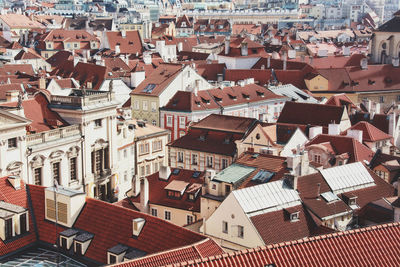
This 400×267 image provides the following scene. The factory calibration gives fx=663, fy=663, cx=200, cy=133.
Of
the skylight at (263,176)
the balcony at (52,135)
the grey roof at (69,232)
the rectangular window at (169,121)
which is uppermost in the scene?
the balcony at (52,135)

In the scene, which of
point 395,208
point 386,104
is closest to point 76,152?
point 395,208

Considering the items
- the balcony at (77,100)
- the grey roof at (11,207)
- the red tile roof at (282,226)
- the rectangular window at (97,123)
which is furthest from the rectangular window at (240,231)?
the rectangular window at (97,123)

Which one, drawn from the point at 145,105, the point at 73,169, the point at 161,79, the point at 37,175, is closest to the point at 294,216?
the point at 37,175

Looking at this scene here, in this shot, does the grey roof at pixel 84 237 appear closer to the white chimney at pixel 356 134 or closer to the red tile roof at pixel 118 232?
the red tile roof at pixel 118 232

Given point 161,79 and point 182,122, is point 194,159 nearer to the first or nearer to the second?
point 182,122

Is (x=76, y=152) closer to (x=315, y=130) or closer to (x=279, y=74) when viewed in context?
(x=315, y=130)

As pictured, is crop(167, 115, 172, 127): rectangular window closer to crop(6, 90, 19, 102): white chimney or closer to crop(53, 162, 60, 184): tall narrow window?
crop(6, 90, 19, 102): white chimney
